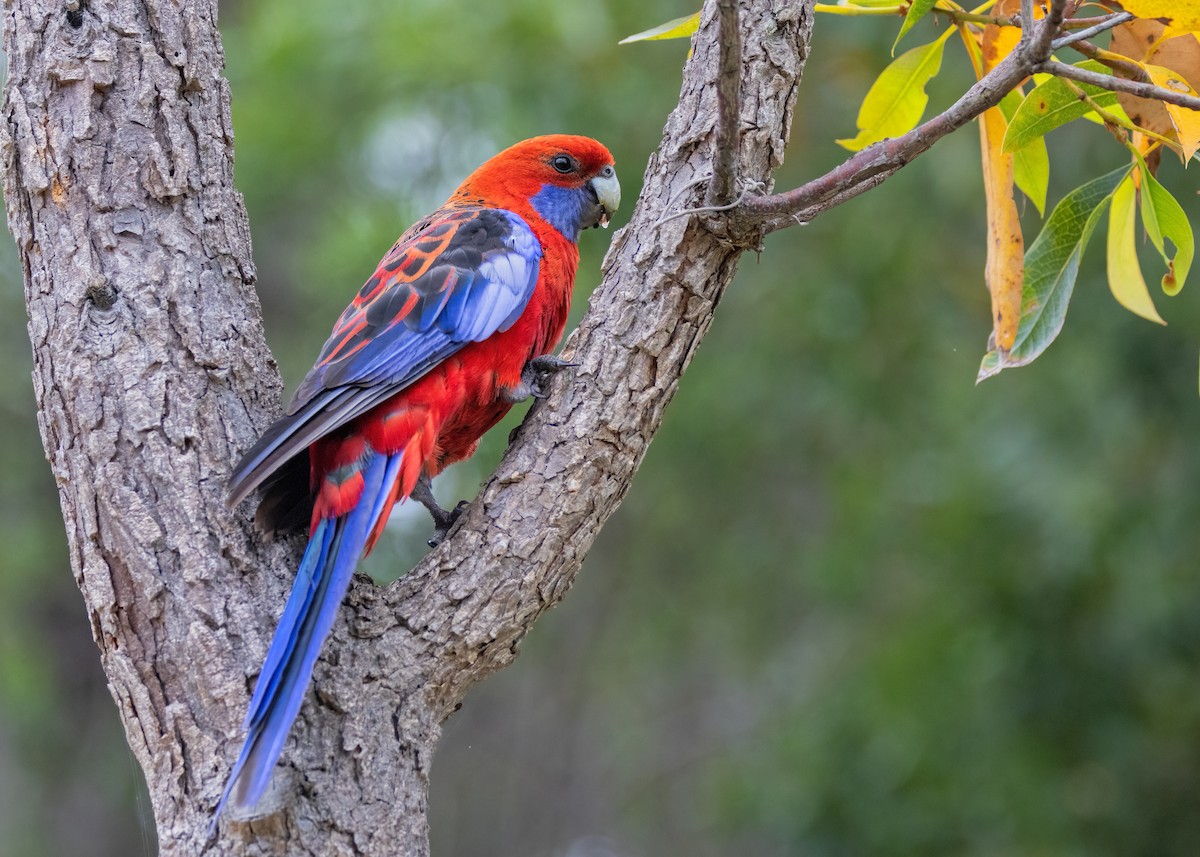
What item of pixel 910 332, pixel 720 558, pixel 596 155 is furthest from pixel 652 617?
pixel 596 155

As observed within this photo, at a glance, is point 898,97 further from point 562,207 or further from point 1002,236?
point 562,207

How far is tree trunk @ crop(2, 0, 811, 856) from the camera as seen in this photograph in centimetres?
207

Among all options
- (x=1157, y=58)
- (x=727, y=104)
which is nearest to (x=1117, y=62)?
(x=1157, y=58)

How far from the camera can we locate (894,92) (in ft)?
8.45

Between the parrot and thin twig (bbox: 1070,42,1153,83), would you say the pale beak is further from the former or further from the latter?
thin twig (bbox: 1070,42,1153,83)

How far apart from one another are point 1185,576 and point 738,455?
3.06 m

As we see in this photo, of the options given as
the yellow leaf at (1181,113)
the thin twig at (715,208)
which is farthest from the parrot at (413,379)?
the yellow leaf at (1181,113)

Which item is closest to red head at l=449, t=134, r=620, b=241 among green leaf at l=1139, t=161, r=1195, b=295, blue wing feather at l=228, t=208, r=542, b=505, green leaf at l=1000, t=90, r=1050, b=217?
blue wing feather at l=228, t=208, r=542, b=505

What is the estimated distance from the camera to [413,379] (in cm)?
271

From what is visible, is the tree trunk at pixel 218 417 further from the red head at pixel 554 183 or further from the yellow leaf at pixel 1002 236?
the red head at pixel 554 183

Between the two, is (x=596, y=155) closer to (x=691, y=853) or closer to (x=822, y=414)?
(x=822, y=414)

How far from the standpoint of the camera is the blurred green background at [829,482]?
15.2ft

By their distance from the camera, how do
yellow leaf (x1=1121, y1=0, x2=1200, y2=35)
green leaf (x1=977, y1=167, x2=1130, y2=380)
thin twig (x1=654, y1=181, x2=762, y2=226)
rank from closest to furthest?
1. yellow leaf (x1=1121, y1=0, x2=1200, y2=35)
2. thin twig (x1=654, y1=181, x2=762, y2=226)
3. green leaf (x1=977, y1=167, x2=1130, y2=380)

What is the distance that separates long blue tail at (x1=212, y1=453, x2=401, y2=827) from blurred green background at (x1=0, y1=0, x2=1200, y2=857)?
1.48m
